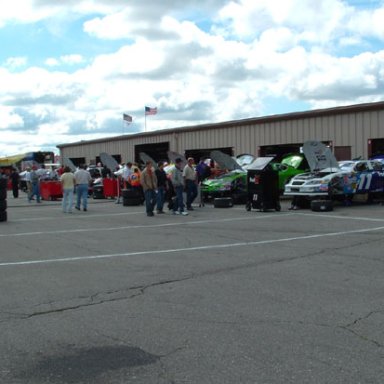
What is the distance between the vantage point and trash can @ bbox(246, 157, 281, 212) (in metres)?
17.6

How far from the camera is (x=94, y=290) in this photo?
6914 millimetres

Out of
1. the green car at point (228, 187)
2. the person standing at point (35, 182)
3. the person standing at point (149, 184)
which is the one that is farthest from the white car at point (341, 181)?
the person standing at point (35, 182)

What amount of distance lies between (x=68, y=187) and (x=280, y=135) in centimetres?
1488

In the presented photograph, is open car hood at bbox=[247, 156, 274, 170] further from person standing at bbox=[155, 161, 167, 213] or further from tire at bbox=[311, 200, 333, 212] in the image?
person standing at bbox=[155, 161, 167, 213]

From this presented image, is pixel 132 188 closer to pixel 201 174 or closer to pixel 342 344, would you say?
pixel 201 174

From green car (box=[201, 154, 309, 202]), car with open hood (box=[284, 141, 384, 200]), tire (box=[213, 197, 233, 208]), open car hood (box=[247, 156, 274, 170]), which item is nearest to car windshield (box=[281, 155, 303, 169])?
green car (box=[201, 154, 309, 202])

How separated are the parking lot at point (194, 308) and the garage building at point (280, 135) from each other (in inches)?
567

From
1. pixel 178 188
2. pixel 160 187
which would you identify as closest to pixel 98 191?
pixel 160 187

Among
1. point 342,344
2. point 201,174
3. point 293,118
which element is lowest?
point 342,344

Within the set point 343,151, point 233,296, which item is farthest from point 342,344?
point 343,151

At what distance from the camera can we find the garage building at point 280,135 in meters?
25.2

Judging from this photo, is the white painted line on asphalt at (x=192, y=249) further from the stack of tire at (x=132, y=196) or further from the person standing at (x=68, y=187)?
the stack of tire at (x=132, y=196)

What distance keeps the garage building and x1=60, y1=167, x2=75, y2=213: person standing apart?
1401 cm

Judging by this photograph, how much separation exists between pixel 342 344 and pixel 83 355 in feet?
7.45
